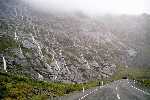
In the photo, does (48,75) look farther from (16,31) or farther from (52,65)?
(16,31)

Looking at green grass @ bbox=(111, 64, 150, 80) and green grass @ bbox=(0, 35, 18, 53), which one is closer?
green grass @ bbox=(0, 35, 18, 53)

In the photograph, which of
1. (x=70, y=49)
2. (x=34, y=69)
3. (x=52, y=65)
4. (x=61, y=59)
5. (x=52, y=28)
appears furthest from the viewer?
(x=52, y=28)

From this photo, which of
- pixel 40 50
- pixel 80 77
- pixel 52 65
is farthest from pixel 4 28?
pixel 80 77

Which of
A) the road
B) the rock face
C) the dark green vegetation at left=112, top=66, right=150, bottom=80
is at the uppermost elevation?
the road

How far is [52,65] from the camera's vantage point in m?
140

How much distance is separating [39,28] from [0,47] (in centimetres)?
4494

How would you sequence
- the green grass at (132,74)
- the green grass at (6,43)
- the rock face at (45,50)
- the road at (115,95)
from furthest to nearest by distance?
the green grass at (132,74) < the green grass at (6,43) < the rock face at (45,50) < the road at (115,95)

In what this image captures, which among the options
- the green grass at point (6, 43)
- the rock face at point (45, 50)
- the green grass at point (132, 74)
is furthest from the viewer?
the green grass at point (132, 74)

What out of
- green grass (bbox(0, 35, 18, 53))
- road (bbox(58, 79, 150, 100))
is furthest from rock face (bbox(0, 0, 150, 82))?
road (bbox(58, 79, 150, 100))

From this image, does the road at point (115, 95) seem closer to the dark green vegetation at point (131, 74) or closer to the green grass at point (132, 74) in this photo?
the green grass at point (132, 74)

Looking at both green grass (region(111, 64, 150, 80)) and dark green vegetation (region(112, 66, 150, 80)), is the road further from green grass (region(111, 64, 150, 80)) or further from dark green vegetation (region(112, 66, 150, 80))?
dark green vegetation (region(112, 66, 150, 80))

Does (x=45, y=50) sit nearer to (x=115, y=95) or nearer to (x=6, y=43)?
(x=6, y=43)

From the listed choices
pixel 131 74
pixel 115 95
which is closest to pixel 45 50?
pixel 131 74

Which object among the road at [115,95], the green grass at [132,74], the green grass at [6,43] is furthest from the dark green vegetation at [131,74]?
the road at [115,95]
